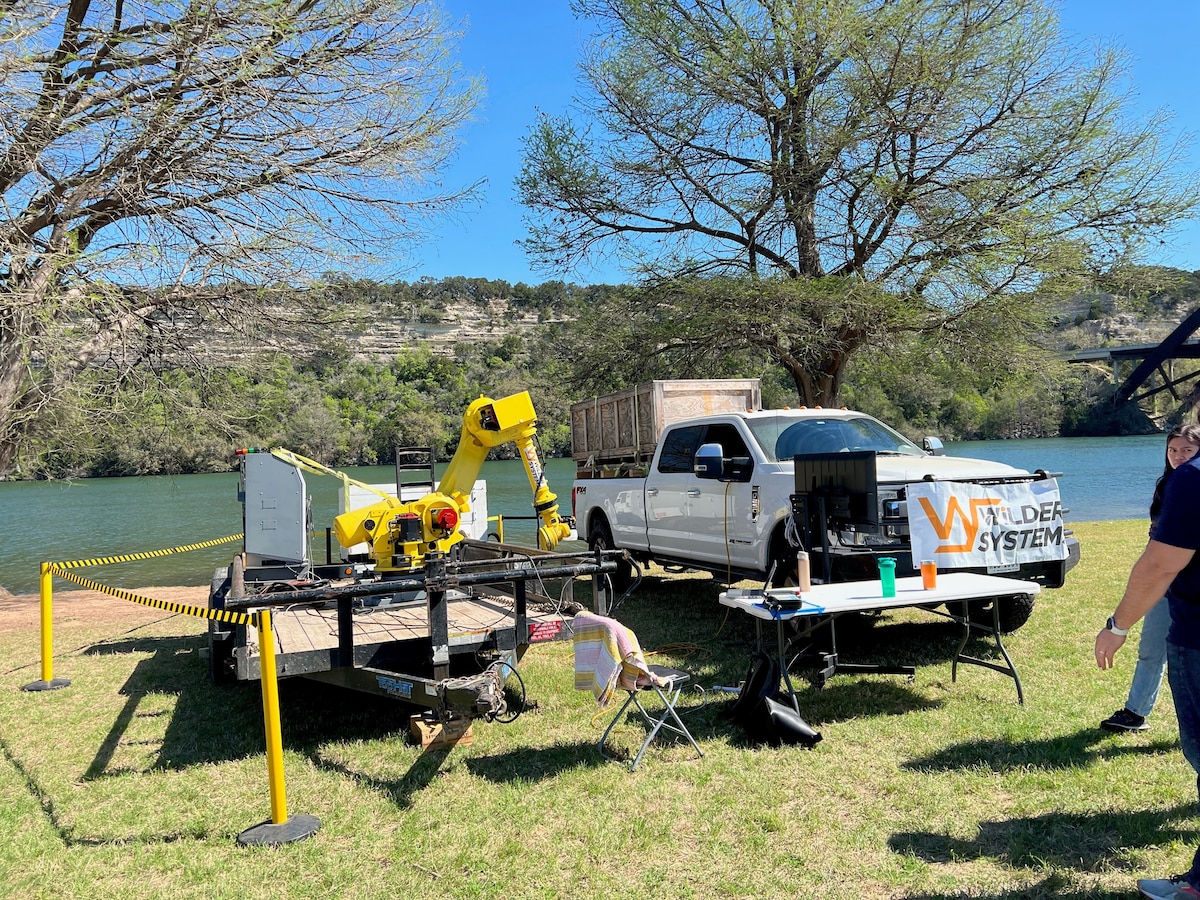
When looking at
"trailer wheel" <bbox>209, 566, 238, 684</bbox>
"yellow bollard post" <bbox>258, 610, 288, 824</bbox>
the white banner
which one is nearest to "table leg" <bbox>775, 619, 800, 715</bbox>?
the white banner

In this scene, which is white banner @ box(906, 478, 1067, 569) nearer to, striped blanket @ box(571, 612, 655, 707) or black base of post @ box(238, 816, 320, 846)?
striped blanket @ box(571, 612, 655, 707)

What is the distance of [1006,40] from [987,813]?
1413 cm

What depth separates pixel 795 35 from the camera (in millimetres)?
14508

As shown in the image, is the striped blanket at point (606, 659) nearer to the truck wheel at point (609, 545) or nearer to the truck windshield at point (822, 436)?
the truck windshield at point (822, 436)

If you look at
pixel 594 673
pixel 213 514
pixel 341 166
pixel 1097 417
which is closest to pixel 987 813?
pixel 594 673

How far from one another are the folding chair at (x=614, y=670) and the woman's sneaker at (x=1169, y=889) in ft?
7.54

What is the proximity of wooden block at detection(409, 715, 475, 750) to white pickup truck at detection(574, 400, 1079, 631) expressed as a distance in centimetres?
291

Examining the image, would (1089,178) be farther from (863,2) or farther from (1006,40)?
(863,2)

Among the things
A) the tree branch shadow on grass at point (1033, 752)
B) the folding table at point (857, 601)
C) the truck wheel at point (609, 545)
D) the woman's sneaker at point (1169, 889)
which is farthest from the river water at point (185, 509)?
the woman's sneaker at point (1169, 889)

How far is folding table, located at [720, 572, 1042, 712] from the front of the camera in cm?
545

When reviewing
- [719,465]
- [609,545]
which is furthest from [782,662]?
[609,545]

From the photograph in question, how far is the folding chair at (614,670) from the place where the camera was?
5.03 m

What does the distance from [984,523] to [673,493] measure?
3.60 meters

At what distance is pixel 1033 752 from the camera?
486 cm
